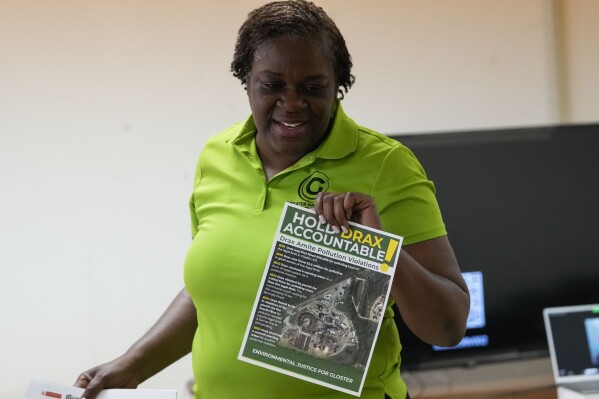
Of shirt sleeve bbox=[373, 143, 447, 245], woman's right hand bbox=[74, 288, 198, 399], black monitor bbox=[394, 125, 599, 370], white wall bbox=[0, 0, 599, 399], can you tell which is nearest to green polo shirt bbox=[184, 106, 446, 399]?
shirt sleeve bbox=[373, 143, 447, 245]

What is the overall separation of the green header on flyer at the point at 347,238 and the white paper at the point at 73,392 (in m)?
0.34

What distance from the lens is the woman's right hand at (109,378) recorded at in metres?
1.48

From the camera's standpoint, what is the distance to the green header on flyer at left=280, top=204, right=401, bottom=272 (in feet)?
4.15

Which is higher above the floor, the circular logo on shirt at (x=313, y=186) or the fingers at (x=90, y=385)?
the circular logo on shirt at (x=313, y=186)

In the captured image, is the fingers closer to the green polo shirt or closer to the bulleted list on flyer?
A: the green polo shirt

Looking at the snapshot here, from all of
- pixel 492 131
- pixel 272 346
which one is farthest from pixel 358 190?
pixel 492 131

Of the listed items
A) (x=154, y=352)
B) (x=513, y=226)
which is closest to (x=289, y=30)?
(x=154, y=352)

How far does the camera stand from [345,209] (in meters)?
1.27

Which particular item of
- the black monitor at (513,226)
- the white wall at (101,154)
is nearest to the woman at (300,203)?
the black monitor at (513,226)

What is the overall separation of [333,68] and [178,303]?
532 mm

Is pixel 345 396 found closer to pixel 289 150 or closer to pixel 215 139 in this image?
pixel 289 150

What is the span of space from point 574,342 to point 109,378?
5.35 feet

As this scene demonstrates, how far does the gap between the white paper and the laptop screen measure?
1570 mm

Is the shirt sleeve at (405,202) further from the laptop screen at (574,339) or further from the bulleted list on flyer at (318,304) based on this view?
the laptop screen at (574,339)
